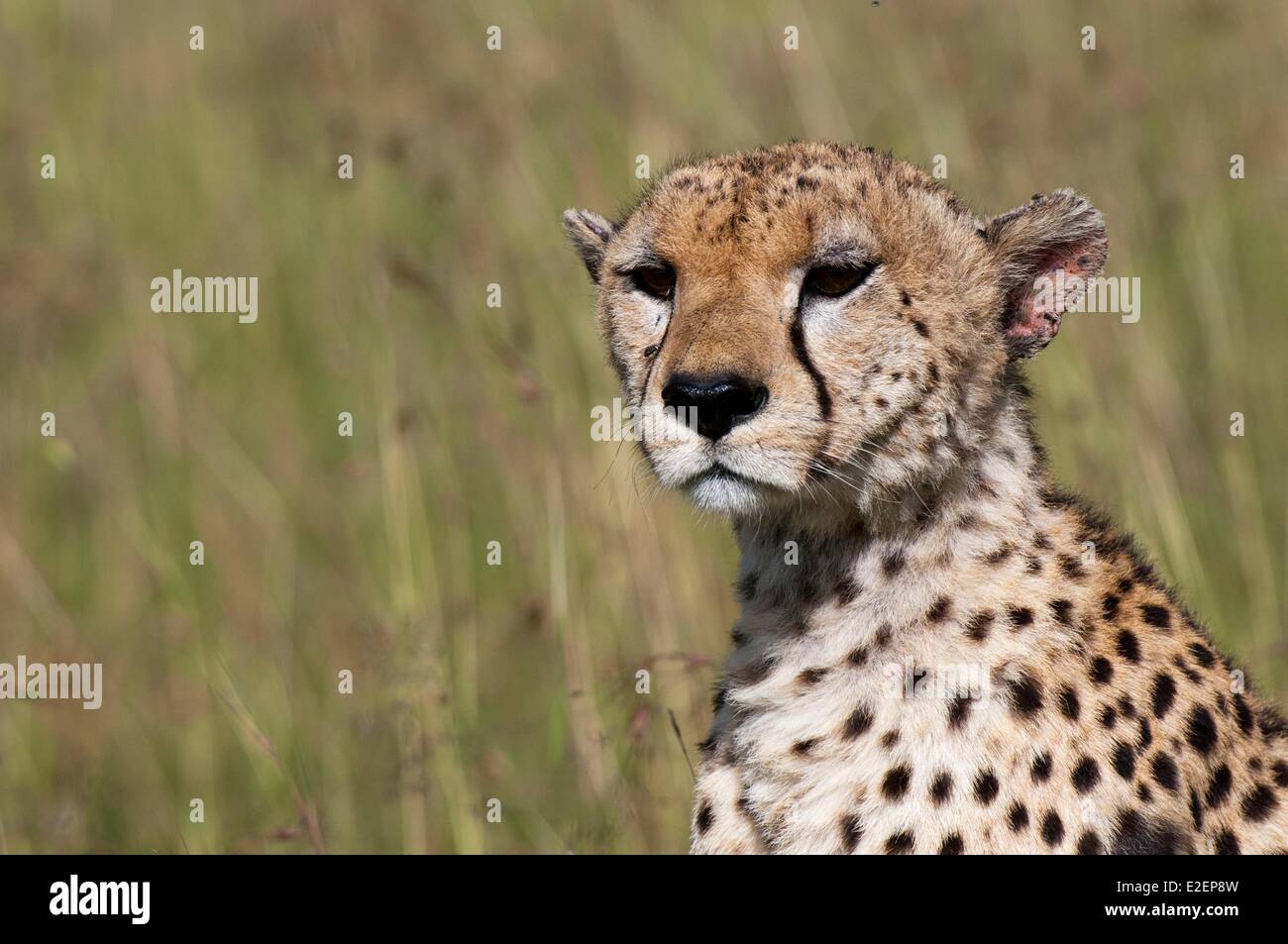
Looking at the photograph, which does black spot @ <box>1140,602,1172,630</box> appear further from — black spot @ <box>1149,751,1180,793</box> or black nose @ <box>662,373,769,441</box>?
black nose @ <box>662,373,769,441</box>

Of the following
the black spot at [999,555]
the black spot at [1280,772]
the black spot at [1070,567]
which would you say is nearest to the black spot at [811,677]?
the black spot at [999,555]

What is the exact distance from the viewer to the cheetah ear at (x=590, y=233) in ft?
12.4

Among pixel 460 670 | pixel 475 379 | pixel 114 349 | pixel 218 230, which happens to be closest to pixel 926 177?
pixel 460 670

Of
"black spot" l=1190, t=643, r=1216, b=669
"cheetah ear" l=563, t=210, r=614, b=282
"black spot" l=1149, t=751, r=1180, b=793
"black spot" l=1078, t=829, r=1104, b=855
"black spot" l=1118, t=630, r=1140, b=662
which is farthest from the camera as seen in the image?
"cheetah ear" l=563, t=210, r=614, b=282

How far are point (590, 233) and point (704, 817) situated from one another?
1210 millimetres

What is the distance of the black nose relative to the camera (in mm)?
2979

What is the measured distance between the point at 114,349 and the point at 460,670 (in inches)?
92.2

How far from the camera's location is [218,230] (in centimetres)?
708

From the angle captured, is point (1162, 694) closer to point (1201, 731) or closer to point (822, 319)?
point (1201, 731)

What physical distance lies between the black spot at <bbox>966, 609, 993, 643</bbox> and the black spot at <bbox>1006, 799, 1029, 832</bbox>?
29cm

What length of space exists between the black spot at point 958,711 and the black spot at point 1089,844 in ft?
0.84

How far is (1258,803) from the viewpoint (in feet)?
10.5

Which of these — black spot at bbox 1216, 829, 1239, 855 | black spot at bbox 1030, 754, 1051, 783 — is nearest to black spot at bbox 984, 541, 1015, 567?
black spot at bbox 1030, 754, 1051, 783

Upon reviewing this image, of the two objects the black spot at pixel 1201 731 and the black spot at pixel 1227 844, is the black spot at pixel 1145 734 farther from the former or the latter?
the black spot at pixel 1227 844
